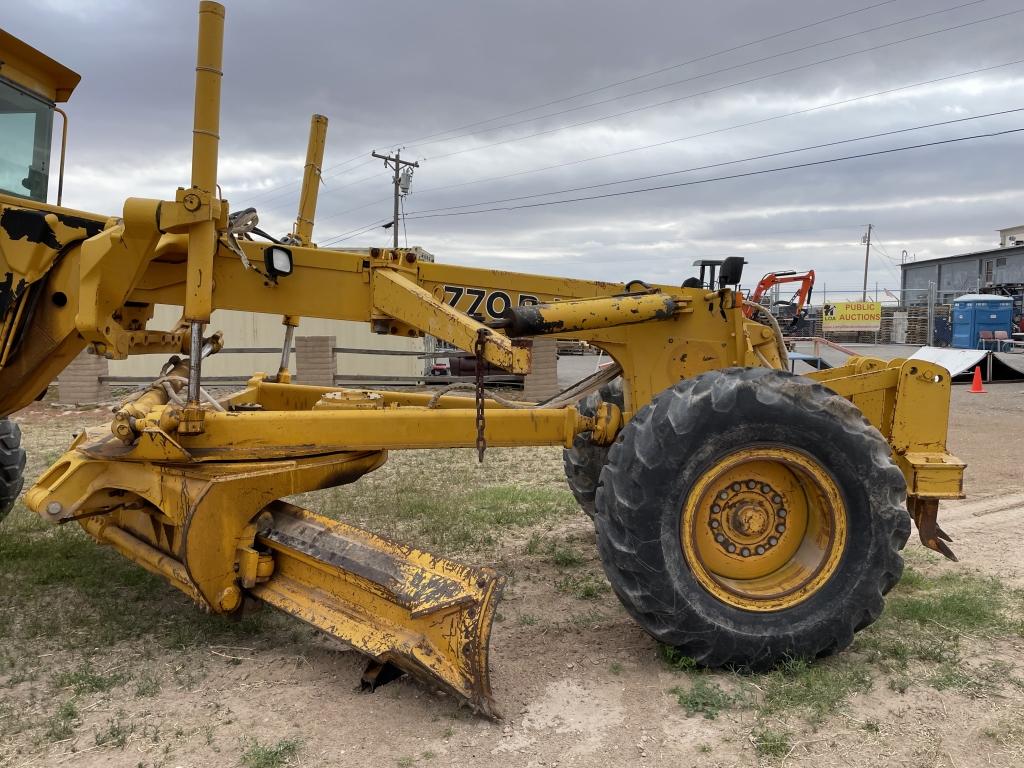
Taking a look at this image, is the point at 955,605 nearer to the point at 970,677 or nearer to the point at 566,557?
the point at 970,677

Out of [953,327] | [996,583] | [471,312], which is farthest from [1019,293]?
[471,312]

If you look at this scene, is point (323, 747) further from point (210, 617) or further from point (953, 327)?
point (953, 327)

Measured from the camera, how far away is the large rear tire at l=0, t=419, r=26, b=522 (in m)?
5.75

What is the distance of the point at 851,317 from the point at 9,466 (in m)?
28.7

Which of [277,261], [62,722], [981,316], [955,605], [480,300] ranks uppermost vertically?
[981,316]

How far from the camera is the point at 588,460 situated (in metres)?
5.71

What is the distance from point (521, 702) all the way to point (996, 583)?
10.8 feet

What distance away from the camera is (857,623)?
3.72 meters

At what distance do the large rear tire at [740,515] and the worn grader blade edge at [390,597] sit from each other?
703 mm

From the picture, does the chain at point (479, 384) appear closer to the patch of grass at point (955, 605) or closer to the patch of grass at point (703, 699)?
the patch of grass at point (703, 699)

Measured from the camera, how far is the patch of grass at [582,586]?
4.75 m

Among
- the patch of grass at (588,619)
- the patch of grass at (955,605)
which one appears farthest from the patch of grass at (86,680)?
the patch of grass at (955,605)

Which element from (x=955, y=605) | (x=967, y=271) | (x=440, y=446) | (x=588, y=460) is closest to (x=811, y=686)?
(x=955, y=605)

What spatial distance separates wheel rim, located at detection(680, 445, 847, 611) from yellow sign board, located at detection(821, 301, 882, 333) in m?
27.1
